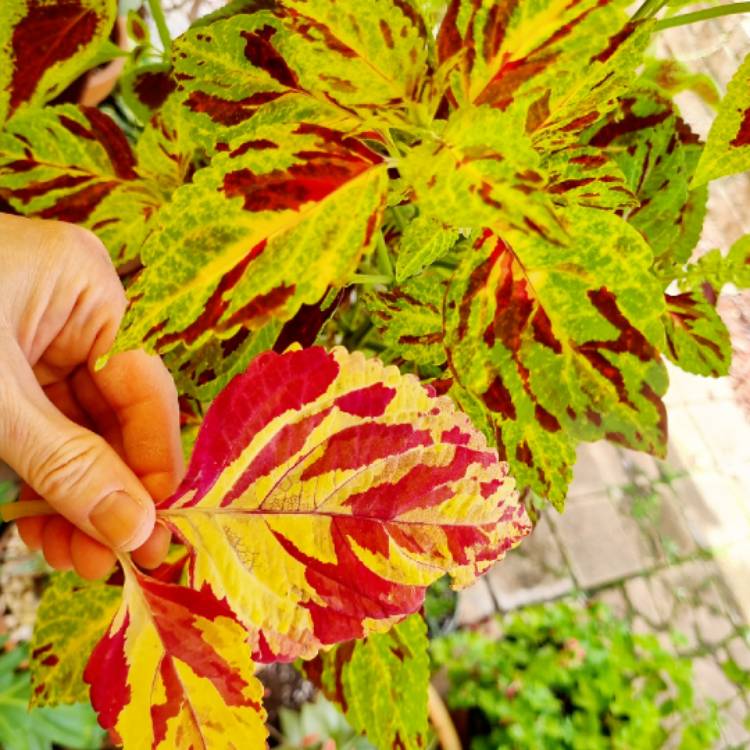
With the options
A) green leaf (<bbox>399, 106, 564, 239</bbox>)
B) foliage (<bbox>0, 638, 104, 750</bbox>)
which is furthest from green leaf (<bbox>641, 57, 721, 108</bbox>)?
foliage (<bbox>0, 638, 104, 750</bbox>)

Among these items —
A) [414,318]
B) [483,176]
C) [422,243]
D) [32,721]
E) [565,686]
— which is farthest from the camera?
[565,686]

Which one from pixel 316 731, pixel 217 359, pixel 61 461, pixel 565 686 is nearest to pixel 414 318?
pixel 217 359

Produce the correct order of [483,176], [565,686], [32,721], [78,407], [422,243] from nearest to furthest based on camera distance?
[483,176] < [422,243] < [78,407] < [32,721] < [565,686]

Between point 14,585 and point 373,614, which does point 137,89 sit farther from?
point 14,585

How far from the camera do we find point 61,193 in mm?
554

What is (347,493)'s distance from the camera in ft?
1.14

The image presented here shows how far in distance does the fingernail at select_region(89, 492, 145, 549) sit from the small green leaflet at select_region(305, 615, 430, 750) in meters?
0.23

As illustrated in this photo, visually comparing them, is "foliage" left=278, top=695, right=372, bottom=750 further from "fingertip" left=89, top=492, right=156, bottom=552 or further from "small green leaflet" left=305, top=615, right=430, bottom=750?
"fingertip" left=89, top=492, right=156, bottom=552

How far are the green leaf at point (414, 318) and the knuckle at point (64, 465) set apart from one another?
206mm

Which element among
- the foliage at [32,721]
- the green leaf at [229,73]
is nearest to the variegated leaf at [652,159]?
the green leaf at [229,73]

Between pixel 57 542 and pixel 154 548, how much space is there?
15 cm

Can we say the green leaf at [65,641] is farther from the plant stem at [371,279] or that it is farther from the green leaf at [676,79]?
the green leaf at [676,79]

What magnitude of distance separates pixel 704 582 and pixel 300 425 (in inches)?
63.5

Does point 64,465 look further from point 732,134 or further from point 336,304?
point 732,134
